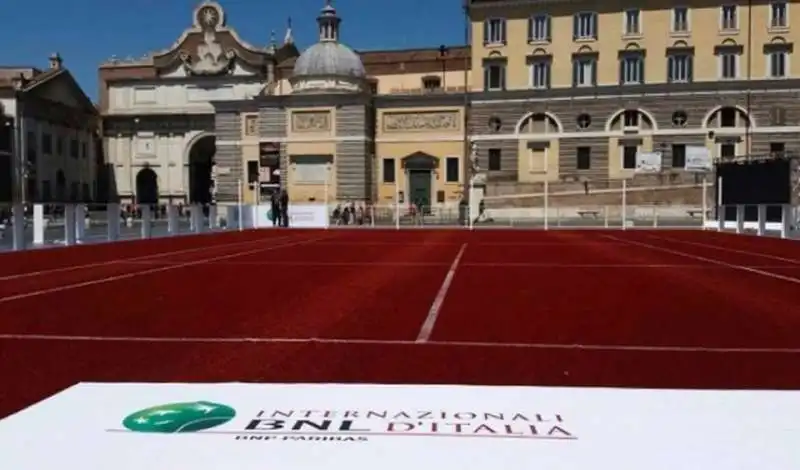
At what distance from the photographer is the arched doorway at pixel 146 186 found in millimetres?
72681

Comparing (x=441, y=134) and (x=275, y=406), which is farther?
(x=441, y=134)

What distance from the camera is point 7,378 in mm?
5719

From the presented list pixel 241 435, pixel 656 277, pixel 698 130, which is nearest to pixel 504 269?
pixel 656 277

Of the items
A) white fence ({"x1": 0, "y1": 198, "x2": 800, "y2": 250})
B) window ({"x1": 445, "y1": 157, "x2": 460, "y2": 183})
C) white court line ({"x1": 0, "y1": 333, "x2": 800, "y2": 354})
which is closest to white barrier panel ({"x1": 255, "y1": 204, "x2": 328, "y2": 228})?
white fence ({"x1": 0, "y1": 198, "x2": 800, "y2": 250})

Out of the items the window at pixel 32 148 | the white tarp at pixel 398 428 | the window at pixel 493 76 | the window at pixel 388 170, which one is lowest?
the white tarp at pixel 398 428

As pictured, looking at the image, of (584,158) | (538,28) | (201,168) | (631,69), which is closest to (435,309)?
(584,158)

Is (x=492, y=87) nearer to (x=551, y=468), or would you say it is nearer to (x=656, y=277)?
(x=656, y=277)

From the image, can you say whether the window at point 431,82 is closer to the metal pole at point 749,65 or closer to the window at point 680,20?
the window at point 680,20

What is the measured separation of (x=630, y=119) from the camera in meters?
54.9

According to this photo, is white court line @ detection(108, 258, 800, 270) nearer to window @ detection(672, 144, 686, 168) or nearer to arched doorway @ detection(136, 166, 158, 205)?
window @ detection(672, 144, 686, 168)

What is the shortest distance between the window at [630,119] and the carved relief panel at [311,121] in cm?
2032

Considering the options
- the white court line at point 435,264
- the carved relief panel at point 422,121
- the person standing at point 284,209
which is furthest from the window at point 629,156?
the white court line at point 435,264

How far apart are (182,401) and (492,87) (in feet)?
181

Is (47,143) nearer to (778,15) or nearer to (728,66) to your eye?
(728,66)
